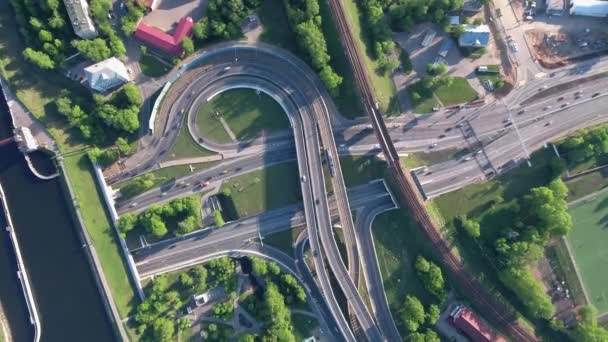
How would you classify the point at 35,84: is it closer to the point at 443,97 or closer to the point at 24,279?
the point at 24,279

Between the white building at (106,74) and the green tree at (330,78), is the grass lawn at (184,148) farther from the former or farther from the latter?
the green tree at (330,78)

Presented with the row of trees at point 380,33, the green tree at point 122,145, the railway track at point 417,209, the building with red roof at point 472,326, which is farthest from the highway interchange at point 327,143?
the building with red roof at point 472,326

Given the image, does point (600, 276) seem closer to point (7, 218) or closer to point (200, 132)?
point (200, 132)

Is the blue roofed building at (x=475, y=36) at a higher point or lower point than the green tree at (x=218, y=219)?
higher

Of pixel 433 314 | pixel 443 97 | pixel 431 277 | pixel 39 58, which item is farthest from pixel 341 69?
pixel 39 58

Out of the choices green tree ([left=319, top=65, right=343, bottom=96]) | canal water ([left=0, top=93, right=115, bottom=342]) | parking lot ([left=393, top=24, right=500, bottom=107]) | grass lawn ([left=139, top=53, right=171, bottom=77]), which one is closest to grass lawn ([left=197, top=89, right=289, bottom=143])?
green tree ([left=319, top=65, right=343, bottom=96])

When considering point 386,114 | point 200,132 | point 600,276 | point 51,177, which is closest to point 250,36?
point 200,132

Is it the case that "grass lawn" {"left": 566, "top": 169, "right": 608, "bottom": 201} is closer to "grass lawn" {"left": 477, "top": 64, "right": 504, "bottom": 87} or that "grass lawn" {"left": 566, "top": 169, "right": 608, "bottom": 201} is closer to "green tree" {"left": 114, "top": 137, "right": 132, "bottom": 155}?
"grass lawn" {"left": 477, "top": 64, "right": 504, "bottom": 87}
